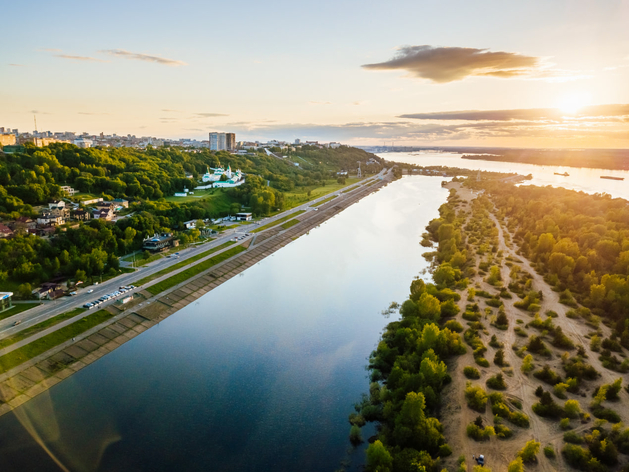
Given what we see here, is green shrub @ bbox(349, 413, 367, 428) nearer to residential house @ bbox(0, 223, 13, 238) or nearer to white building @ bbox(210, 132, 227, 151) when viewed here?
residential house @ bbox(0, 223, 13, 238)

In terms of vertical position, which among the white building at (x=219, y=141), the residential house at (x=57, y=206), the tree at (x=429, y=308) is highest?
the white building at (x=219, y=141)

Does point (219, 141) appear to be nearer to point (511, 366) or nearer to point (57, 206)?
point (57, 206)

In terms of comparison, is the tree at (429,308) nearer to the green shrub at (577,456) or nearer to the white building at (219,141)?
the green shrub at (577,456)

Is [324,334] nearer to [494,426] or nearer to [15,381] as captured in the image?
[494,426]

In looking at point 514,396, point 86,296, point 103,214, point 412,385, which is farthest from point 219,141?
point 514,396

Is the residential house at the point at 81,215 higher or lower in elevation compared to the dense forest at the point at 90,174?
lower

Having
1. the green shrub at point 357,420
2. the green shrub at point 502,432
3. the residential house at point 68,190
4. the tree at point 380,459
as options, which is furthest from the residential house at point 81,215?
the green shrub at point 502,432
